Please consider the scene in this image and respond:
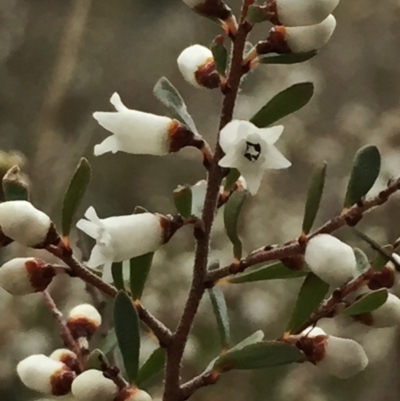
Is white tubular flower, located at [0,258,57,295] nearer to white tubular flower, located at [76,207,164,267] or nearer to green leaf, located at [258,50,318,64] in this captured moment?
white tubular flower, located at [76,207,164,267]

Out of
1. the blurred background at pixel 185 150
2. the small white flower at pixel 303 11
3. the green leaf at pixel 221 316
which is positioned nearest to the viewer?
the small white flower at pixel 303 11

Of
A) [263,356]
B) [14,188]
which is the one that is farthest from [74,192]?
[263,356]

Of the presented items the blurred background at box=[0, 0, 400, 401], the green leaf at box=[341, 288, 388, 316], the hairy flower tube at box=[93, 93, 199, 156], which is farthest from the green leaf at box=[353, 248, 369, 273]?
the blurred background at box=[0, 0, 400, 401]

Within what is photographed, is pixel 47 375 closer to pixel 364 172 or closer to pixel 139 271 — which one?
pixel 139 271

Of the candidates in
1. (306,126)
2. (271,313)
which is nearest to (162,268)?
(271,313)

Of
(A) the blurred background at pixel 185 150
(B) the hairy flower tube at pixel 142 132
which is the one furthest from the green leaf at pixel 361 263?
(A) the blurred background at pixel 185 150

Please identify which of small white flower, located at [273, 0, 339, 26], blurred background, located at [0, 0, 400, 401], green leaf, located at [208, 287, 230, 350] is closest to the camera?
small white flower, located at [273, 0, 339, 26]

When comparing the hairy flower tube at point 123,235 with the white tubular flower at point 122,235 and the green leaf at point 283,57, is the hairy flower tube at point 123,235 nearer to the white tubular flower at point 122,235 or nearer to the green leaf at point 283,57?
the white tubular flower at point 122,235
